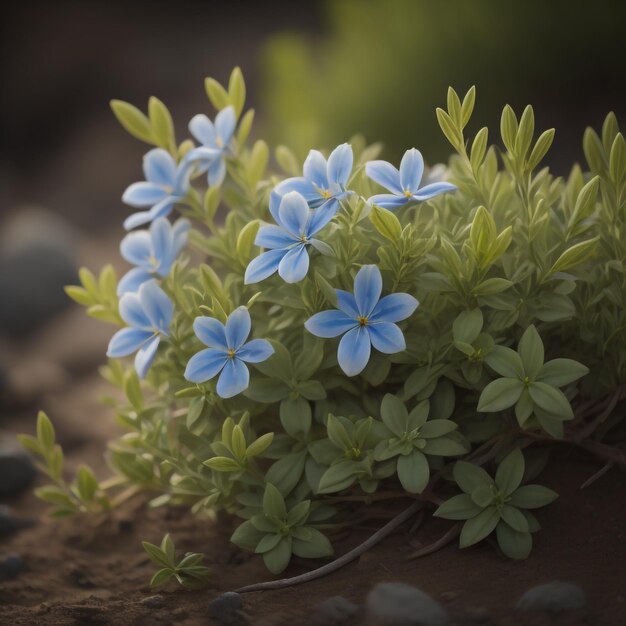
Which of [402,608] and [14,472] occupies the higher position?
[14,472]

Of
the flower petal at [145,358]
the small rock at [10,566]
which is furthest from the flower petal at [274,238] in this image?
the small rock at [10,566]

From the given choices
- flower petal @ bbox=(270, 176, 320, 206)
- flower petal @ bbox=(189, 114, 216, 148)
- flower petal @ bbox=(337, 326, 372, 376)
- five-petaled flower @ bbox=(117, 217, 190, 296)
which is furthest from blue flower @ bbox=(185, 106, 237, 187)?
flower petal @ bbox=(337, 326, 372, 376)

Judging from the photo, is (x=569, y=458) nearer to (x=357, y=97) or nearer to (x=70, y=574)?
(x=70, y=574)

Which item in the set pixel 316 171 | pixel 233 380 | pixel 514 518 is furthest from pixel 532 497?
pixel 316 171

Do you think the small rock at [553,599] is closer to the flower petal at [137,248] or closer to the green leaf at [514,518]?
the green leaf at [514,518]

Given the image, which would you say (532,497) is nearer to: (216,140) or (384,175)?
(384,175)

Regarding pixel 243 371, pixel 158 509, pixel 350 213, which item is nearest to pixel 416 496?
pixel 243 371
